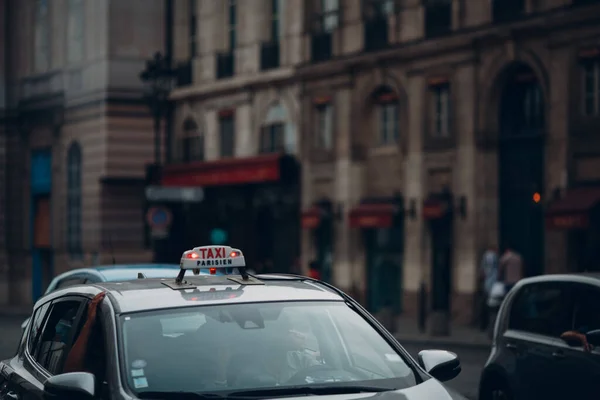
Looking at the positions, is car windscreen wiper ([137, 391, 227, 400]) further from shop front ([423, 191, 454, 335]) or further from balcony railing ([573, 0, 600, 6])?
shop front ([423, 191, 454, 335])

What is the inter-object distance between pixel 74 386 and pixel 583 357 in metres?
5.10

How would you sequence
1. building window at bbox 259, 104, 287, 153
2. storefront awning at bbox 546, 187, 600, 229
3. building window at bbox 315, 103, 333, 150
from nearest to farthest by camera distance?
storefront awning at bbox 546, 187, 600, 229 → building window at bbox 315, 103, 333, 150 → building window at bbox 259, 104, 287, 153

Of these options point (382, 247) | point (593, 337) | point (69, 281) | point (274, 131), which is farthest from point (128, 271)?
point (274, 131)

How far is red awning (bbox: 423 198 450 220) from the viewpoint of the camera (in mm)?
29297

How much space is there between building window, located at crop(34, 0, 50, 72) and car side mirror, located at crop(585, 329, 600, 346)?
125ft

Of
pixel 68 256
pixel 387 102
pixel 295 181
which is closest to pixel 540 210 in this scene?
pixel 387 102

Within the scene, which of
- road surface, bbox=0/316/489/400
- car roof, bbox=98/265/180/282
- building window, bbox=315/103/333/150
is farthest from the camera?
building window, bbox=315/103/333/150

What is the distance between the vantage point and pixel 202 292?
6.11 meters

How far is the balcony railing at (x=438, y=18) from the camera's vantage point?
29.8 meters

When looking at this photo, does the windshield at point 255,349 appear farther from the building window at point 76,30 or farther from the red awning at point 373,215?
the building window at point 76,30

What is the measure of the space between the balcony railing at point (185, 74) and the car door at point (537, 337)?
30332mm

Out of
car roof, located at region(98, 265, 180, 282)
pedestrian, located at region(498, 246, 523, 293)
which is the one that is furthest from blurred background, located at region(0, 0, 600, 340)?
car roof, located at region(98, 265, 180, 282)

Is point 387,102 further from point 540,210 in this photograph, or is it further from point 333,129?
point 540,210

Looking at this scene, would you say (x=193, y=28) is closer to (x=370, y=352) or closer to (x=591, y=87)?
(x=591, y=87)
